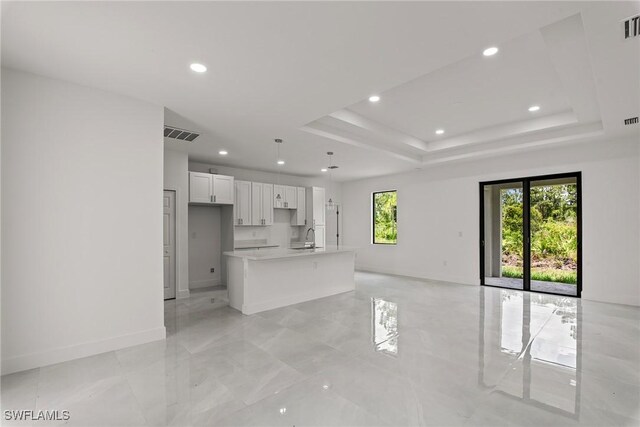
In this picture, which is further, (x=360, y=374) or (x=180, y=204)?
(x=180, y=204)

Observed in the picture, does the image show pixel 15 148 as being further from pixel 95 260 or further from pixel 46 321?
pixel 46 321

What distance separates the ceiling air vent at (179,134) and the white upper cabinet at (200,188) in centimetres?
122

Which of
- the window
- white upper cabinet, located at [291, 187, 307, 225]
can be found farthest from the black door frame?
white upper cabinet, located at [291, 187, 307, 225]

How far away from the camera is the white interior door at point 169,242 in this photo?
5539 millimetres

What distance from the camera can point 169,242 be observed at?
18.3 ft

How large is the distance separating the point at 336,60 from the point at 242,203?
476 centimetres

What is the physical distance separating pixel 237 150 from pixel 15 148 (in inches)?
126

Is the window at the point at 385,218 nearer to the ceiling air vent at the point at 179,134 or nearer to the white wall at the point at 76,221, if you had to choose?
the ceiling air vent at the point at 179,134

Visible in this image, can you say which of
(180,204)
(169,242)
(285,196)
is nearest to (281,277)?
(169,242)

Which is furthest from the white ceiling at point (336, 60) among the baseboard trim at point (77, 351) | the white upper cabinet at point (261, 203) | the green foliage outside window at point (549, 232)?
the baseboard trim at point (77, 351)

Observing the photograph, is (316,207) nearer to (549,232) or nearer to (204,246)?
(204,246)

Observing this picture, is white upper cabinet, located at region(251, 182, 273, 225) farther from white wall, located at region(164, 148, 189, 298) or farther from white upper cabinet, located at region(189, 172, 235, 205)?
white wall, located at region(164, 148, 189, 298)

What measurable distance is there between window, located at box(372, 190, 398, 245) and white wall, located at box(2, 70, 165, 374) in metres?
6.34

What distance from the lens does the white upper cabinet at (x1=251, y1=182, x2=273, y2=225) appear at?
278 inches
